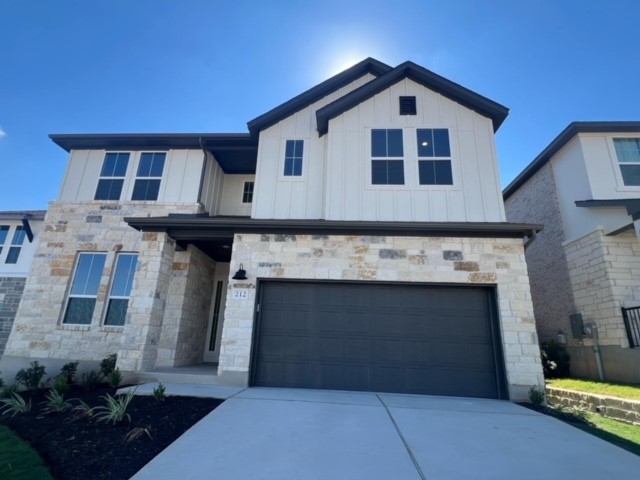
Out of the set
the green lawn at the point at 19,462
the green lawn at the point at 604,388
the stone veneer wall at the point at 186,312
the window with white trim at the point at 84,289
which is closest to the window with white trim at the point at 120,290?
the window with white trim at the point at 84,289

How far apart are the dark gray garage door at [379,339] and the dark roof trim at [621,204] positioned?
4314 millimetres

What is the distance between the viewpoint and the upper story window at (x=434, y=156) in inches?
305

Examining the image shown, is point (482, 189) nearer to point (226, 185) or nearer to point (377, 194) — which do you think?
point (377, 194)

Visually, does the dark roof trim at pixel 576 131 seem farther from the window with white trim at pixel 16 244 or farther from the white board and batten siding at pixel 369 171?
the window with white trim at pixel 16 244

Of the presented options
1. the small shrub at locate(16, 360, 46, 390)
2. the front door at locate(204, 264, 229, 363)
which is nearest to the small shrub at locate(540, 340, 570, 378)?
the front door at locate(204, 264, 229, 363)

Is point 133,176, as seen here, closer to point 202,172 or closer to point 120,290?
point 202,172

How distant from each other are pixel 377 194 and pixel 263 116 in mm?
3983

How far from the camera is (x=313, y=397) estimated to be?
230 inches

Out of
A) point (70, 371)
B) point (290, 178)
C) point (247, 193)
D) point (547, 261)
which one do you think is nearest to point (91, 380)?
point (70, 371)

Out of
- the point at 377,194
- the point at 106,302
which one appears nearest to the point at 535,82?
the point at 377,194

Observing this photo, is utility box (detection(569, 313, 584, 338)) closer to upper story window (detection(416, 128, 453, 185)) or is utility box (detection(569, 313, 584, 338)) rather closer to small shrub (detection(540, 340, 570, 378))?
small shrub (detection(540, 340, 570, 378))

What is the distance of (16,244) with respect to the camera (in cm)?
1097

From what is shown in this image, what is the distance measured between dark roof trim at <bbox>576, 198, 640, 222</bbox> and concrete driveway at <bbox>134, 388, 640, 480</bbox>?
6095mm

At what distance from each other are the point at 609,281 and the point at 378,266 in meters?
6.00
